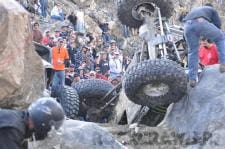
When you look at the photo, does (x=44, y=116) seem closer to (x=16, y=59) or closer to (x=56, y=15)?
(x=16, y=59)

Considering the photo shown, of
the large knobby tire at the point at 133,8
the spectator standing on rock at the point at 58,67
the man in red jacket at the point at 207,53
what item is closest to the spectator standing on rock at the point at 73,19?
the spectator standing on rock at the point at 58,67

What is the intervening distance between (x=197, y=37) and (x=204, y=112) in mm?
1100

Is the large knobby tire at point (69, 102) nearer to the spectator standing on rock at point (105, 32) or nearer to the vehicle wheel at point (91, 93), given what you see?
the vehicle wheel at point (91, 93)

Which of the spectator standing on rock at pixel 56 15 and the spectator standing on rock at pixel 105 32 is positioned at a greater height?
the spectator standing on rock at pixel 56 15

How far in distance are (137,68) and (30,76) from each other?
157cm

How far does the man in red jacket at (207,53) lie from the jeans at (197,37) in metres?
0.44

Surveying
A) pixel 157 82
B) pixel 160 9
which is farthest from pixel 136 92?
pixel 160 9

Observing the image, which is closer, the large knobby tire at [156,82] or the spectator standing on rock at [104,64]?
the large knobby tire at [156,82]

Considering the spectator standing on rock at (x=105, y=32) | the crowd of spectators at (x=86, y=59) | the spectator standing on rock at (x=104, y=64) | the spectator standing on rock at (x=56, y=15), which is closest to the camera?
the crowd of spectators at (x=86, y=59)

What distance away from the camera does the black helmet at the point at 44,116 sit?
4.73 m

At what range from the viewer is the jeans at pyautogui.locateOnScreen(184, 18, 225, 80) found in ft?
28.2

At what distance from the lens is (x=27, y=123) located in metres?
4.69

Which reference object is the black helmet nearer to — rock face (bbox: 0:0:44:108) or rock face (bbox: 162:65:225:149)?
A: rock face (bbox: 0:0:44:108)

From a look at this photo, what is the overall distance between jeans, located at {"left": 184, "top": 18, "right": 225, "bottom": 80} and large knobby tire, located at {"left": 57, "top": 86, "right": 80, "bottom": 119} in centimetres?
212
